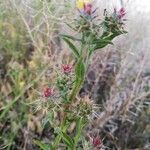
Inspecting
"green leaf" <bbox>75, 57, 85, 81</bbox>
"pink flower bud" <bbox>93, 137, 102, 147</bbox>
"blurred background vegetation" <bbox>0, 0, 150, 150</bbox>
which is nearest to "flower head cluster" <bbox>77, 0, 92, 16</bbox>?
"green leaf" <bbox>75, 57, 85, 81</bbox>

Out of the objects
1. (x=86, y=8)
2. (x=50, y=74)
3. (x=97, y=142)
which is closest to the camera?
(x=86, y=8)

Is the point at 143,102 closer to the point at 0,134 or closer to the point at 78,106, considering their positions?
the point at 0,134

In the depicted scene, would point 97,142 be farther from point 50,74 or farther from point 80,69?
point 50,74

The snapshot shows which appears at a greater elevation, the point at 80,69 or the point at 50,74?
the point at 80,69

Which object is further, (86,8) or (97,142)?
(97,142)

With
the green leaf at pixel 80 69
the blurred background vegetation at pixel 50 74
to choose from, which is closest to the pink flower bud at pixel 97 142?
the green leaf at pixel 80 69

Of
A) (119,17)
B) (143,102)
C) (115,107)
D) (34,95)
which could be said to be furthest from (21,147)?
(119,17)

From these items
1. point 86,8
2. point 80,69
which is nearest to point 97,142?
point 80,69

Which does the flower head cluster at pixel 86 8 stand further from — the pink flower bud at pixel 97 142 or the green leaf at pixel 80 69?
the pink flower bud at pixel 97 142

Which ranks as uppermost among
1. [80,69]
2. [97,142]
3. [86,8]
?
[86,8]
